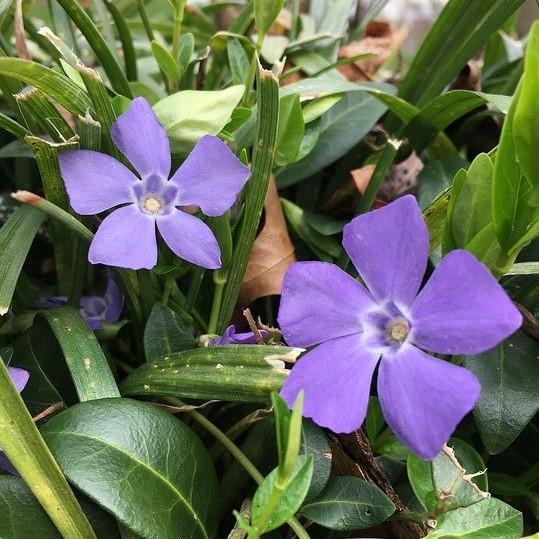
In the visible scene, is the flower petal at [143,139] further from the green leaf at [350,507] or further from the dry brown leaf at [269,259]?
the green leaf at [350,507]

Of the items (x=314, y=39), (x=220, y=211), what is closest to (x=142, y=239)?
(x=220, y=211)

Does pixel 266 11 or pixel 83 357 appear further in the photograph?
pixel 266 11

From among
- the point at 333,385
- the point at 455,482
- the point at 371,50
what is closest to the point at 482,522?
the point at 455,482

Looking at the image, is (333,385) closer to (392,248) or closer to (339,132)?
(392,248)

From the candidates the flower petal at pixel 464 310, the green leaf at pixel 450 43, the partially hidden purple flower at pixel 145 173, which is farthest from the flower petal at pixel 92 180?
the green leaf at pixel 450 43

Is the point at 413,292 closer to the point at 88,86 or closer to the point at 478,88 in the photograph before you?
the point at 88,86
